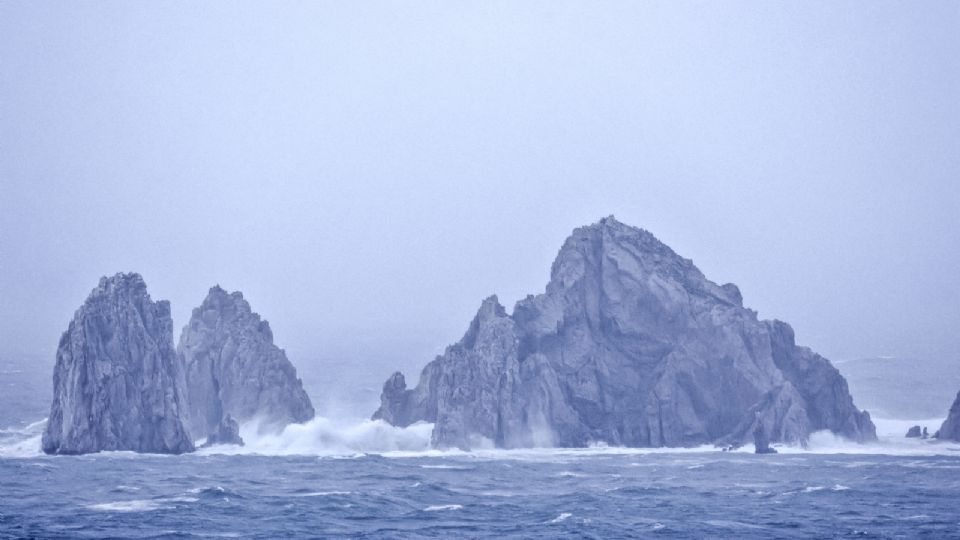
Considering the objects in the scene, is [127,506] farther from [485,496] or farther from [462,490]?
[485,496]

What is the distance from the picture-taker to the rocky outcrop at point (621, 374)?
12188 cm

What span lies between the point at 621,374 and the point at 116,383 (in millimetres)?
40469

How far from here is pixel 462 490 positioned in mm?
98750

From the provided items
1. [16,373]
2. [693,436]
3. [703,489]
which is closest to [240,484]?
[703,489]

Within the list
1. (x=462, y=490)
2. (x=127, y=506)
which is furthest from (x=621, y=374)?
(x=127, y=506)

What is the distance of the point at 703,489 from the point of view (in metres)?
98.8

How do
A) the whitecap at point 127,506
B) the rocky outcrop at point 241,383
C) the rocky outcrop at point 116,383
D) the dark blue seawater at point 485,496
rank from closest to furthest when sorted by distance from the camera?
the dark blue seawater at point 485,496, the whitecap at point 127,506, the rocky outcrop at point 116,383, the rocky outcrop at point 241,383

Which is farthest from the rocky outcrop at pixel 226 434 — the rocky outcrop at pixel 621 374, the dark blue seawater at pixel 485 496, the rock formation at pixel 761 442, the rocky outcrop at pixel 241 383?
the rock formation at pixel 761 442

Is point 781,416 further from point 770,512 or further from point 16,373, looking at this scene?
point 16,373

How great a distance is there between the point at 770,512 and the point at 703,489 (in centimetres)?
988

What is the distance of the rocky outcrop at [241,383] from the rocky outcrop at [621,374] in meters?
Answer: 8.33

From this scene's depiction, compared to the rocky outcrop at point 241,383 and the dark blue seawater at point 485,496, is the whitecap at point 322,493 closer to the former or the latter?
the dark blue seawater at point 485,496

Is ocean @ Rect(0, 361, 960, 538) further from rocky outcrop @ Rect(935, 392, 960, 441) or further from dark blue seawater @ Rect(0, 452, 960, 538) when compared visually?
rocky outcrop @ Rect(935, 392, 960, 441)

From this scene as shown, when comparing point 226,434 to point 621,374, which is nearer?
point 226,434
